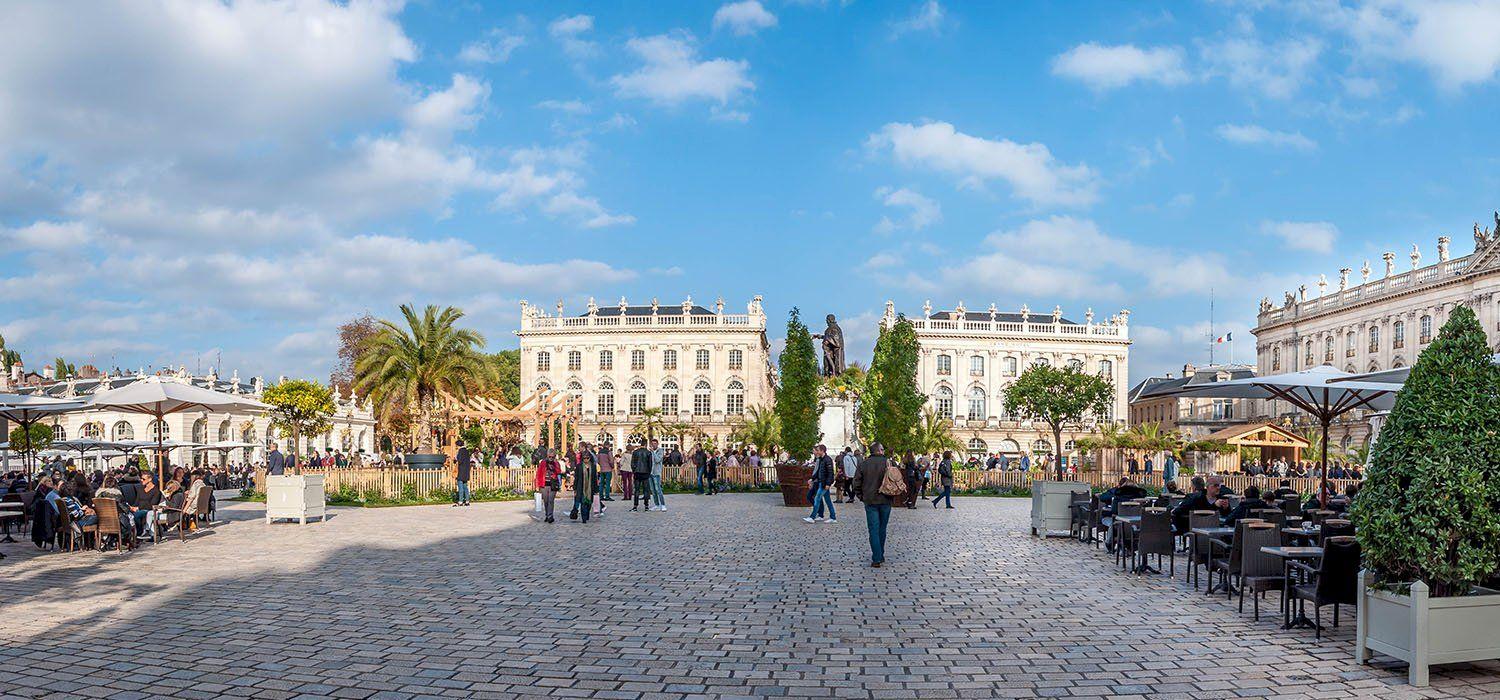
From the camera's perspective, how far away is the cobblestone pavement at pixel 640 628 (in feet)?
20.4

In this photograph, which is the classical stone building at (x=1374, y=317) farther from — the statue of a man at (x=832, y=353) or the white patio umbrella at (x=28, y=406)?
the white patio umbrella at (x=28, y=406)

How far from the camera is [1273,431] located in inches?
1582

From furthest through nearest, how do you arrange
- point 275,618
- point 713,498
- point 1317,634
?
point 713,498, point 275,618, point 1317,634

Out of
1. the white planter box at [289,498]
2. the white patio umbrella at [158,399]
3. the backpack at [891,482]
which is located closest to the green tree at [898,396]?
the backpack at [891,482]

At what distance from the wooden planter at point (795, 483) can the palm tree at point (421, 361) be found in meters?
15.7

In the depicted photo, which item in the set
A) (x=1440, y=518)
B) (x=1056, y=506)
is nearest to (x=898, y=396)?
(x=1056, y=506)

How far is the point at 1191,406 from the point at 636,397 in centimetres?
4778

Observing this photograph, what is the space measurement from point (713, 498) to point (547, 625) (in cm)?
1935

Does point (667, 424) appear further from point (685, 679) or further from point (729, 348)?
point (685, 679)

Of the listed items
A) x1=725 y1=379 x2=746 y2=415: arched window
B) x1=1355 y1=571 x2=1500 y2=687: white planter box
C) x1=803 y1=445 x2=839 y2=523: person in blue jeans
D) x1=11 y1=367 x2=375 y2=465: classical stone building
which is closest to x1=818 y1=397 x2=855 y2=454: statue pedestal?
x1=803 y1=445 x2=839 y2=523: person in blue jeans

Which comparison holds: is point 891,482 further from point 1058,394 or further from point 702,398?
point 702,398

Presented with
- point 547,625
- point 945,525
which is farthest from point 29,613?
point 945,525

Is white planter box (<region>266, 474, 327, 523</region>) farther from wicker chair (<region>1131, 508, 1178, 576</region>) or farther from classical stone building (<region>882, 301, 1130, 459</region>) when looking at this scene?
classical stone building (<region>882, 301, 1130, 459</region>)

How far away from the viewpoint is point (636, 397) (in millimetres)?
79750
